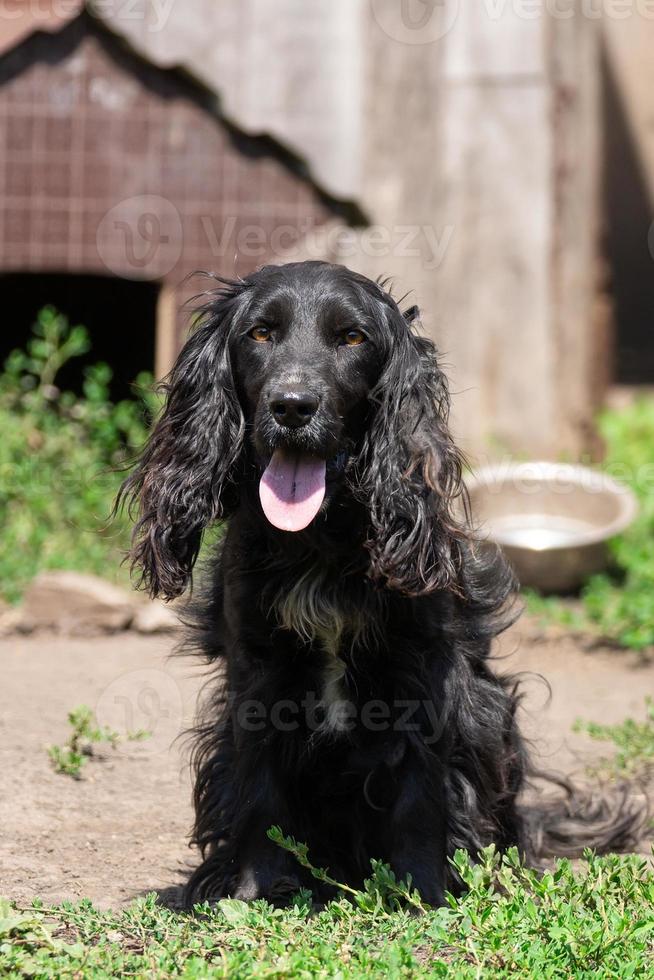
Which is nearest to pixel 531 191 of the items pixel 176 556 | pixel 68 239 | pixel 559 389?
pixel 559 389

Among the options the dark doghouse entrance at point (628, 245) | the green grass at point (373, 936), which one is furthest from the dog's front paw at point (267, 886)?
the dark doghouse entrance at point (628, 245)

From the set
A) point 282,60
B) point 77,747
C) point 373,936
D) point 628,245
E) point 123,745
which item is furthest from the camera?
point 628,245

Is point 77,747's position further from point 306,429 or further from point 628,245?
point 628,245

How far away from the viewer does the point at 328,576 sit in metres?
3.43

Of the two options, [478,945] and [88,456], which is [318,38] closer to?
[88,456]

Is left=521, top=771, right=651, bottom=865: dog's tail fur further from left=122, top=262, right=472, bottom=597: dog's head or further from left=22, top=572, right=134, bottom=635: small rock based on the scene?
left=22, top=572, right=134, bottom=635: small rock

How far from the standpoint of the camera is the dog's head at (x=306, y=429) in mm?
3322

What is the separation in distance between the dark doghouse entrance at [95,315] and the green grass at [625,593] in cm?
387

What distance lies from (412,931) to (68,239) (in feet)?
20.6

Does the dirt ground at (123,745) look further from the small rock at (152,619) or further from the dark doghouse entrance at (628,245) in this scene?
the dark doghouse entrance at (628,245)

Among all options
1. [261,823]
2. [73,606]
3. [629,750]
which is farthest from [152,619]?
[261,823]

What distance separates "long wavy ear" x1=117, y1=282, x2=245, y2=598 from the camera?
11.7 ft

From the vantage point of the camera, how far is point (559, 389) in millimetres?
8430

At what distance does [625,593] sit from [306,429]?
14.0ft
